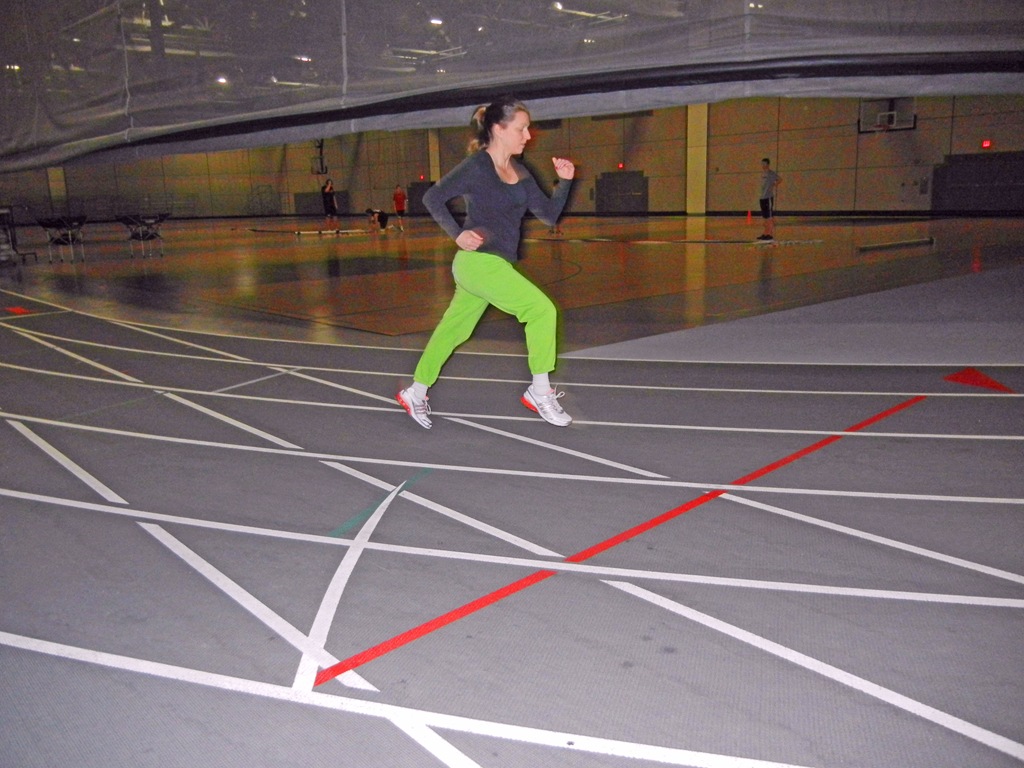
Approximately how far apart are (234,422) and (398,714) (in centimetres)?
355

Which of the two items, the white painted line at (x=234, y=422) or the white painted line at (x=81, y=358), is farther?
the white painted line at (x=81, y=358)

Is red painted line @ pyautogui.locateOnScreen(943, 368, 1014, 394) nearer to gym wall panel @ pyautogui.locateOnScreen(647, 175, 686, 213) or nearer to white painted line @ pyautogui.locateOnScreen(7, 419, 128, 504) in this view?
white painted line @ pyautogui.locateOnScreen(7, 419, 128, 504)

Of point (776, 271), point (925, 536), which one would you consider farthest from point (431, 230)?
point (925, 536)

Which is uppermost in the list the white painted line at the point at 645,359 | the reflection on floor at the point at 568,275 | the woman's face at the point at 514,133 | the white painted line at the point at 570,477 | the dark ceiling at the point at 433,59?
the dark ceiling at the point at 433,59

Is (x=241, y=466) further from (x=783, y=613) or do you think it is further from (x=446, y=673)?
(x=783, y=613)

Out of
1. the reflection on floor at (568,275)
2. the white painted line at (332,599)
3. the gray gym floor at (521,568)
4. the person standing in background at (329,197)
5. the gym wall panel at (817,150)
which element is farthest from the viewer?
the person standing in background at (329,197)

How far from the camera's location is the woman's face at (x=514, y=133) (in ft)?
15.2

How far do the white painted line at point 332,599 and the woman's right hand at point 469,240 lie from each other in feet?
4.86

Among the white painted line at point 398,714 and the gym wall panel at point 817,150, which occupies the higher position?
the gym wall panel at point 817,150

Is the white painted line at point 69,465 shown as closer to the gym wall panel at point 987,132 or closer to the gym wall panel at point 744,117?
the gym wall panel at point 987,132

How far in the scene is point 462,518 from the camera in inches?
148

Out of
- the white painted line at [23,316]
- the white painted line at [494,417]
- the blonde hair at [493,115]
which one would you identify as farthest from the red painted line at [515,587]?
the white painted line at [23,316]

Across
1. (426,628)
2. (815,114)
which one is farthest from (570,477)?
(815,114)

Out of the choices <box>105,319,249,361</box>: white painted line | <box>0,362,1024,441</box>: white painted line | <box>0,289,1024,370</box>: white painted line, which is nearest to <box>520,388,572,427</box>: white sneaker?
<box>0,362,1024,441</box>: white painted line
